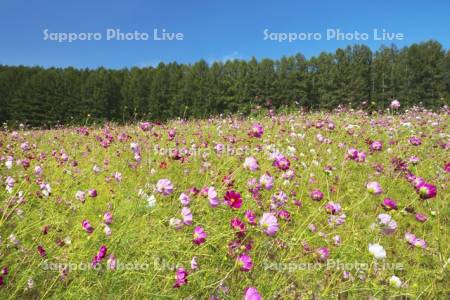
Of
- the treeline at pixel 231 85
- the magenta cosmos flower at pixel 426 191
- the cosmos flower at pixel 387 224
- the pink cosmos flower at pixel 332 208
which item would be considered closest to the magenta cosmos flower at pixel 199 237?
the pink cosmos flower at pixel 332 208

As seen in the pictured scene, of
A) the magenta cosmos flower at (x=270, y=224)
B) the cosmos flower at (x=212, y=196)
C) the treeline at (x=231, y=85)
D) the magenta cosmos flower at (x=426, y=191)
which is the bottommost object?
the magenta cosmos flower at (x=270, y=224)

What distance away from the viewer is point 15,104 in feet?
103

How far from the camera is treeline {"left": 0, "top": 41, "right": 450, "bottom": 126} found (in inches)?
1231

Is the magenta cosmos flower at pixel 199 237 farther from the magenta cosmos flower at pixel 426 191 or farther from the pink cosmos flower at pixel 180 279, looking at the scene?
the magenta cosmos flower at pixel 426 191

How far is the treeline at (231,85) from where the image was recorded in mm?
31266

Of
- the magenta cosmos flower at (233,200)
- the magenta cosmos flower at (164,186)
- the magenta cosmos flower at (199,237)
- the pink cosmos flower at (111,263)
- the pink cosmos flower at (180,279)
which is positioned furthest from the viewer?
the magenta cosmos flower at (164,186)

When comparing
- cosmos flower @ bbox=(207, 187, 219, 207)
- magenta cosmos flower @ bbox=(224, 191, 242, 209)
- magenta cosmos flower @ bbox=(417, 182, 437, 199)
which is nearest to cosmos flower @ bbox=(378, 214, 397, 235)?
magenta cosmos flower @ bbox=(417, 182, 437, 199)

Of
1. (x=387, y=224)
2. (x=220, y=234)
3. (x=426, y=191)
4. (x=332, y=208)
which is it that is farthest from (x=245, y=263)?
(x=426, y=191)

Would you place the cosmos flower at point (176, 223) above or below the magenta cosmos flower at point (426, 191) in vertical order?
below

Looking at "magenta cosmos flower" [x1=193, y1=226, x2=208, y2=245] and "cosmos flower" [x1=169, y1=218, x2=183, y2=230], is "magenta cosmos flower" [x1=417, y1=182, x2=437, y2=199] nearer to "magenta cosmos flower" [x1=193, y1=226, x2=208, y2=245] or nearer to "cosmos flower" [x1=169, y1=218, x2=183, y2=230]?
"magenta cosmos flower" [x1=193, y1=226, x2=208, y2=245]

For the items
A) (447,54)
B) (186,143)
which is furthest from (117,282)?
(447,54)

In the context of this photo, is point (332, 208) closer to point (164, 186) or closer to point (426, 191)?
point (426, 191)

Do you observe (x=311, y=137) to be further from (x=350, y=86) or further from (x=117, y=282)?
(x=350, y=86)

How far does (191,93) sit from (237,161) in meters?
30.4
